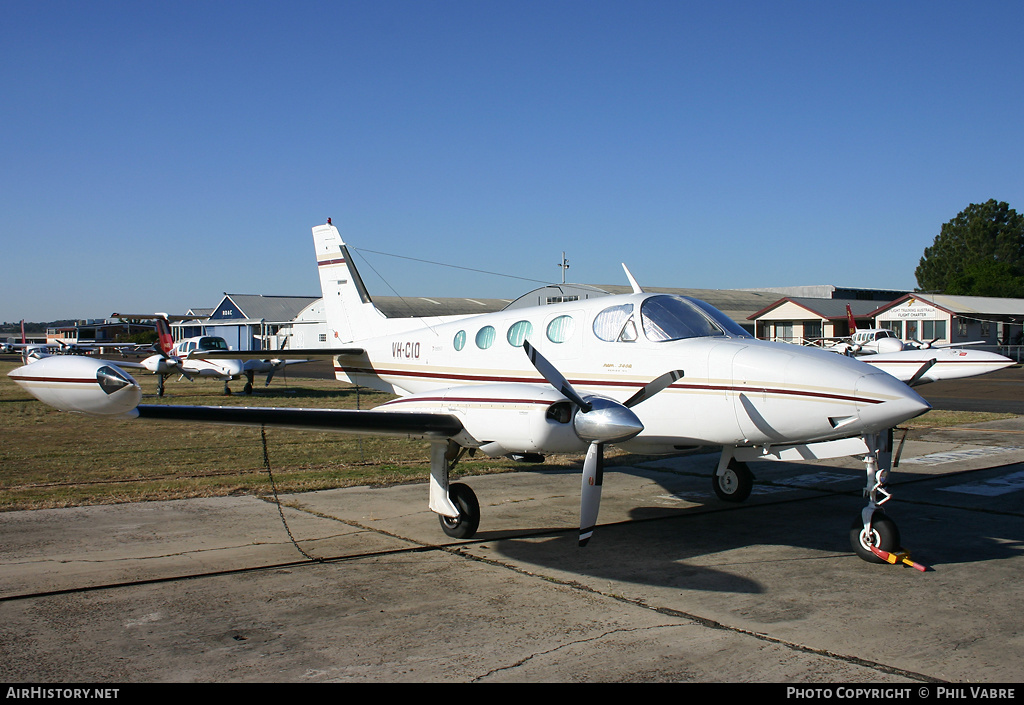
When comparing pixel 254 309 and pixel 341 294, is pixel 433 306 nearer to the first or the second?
pixel 254 309

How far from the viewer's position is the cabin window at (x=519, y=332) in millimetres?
9781

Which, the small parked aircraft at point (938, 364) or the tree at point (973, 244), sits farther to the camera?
the tree at point (973, 244)

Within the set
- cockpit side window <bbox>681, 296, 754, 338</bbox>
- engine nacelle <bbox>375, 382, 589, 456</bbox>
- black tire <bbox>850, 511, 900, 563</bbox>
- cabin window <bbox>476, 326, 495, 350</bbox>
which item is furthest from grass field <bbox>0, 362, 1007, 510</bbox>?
black tire <bbox>850, 511, 900, 563</bbox>

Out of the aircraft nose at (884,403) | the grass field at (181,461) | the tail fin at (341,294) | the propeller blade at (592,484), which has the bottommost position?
the grass field at (181,461)

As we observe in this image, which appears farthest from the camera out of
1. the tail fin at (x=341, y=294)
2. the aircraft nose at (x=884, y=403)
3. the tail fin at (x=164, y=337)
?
the tail fin at (x=164, y=337)

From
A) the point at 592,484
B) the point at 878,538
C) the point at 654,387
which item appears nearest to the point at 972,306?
the point at 878,538

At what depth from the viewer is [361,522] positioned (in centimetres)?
927

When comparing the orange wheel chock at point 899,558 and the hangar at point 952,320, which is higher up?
the hangar at point 952,320

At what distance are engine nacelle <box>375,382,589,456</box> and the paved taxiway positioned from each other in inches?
48.2

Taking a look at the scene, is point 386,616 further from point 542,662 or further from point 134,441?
point 134,441

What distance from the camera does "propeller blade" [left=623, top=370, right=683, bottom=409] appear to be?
7.38 m

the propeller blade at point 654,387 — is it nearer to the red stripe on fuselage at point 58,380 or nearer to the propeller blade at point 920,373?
the propeller blade at point 920,373

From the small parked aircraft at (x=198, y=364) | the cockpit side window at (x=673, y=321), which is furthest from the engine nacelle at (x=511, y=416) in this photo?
the small parked aircraft at (x=198, y=364)

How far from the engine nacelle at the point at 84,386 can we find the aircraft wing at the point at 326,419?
0.71 m
